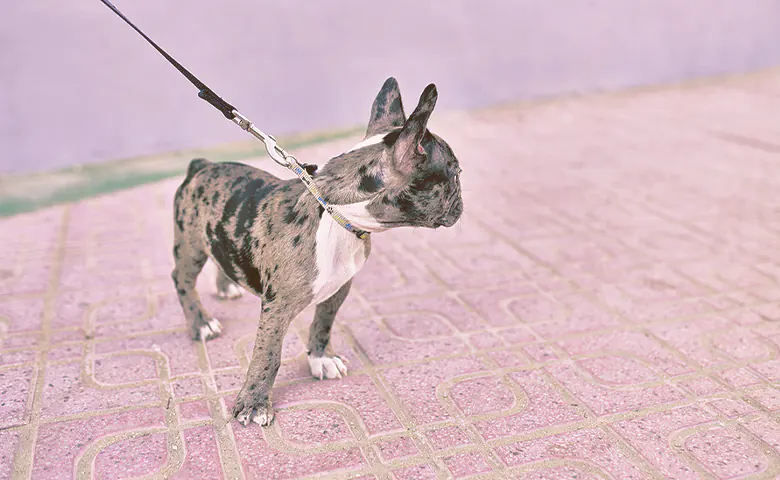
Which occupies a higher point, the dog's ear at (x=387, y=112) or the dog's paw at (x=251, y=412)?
the dog's ear at (x=387, y=112)

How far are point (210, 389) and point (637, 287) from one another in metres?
2.69

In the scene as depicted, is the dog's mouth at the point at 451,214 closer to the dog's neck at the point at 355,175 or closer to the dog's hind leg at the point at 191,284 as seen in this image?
the dog's neck at the point at 355,175

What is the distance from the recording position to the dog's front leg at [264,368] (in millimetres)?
2988

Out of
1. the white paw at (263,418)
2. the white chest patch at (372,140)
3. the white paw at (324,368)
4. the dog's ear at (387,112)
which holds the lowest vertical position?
the white paw at (263,418)

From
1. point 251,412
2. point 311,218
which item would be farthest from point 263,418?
point 311,218

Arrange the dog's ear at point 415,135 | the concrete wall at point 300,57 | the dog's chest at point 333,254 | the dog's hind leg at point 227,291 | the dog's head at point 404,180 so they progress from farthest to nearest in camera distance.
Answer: the concrete wall at point 300,57 < the dog's hind leg at point 227,291 < the dog's chest at point 333,254 < the dog's head at point 404,180 < the dog's ear at point 415,135

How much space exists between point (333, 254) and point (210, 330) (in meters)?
1.19

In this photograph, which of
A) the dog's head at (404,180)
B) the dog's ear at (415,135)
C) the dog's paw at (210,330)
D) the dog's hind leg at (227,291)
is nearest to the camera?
the dog's ear at (415,135)

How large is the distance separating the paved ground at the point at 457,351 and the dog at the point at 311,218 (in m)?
0.33

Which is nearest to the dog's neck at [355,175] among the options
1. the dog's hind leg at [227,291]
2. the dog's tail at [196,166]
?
the dog's tail at [196,166]

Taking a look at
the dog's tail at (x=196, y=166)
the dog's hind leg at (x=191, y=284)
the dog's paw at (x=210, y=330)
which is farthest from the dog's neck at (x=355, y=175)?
the dog's paw at (x=210, y=330)

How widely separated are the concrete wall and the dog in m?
3.61

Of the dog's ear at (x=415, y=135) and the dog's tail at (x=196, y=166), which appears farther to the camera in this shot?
the dog's tail at (x=196, y=166)

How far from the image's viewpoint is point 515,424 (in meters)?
3.13
